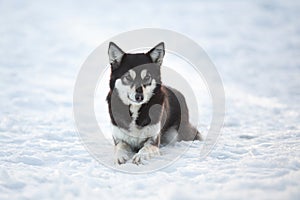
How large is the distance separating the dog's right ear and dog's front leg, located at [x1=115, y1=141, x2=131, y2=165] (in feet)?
2.72

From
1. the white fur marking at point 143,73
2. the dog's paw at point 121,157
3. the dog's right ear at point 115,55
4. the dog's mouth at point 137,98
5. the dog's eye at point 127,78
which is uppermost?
the dog's right ear at point 115,55

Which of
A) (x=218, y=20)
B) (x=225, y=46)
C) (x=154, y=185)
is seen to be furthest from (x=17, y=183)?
(x=218, y=20)

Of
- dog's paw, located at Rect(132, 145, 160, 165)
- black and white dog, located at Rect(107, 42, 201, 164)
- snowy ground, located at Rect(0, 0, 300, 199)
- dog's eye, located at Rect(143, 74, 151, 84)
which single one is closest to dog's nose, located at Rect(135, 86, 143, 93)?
black and white dog, located at Rect(107, 42, 201, 164)

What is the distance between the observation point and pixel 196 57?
1242 cm

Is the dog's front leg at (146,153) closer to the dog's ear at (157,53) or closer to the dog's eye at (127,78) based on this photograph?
the dog's eye at (127,78)

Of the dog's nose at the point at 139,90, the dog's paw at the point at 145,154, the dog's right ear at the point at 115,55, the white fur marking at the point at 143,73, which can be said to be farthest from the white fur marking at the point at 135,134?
the dog's right ear at the point at 115,55

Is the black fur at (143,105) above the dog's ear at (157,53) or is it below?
below

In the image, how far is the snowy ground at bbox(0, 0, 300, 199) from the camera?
3.25m

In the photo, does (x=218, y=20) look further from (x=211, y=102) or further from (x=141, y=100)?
(x=141, y=100)

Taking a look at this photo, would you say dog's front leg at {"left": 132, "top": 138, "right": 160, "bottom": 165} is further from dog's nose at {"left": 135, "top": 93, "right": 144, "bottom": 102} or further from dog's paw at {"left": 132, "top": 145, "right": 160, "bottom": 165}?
dog's nose at {"left": 135, "top": 93, "right": 144, "bottom": 102}

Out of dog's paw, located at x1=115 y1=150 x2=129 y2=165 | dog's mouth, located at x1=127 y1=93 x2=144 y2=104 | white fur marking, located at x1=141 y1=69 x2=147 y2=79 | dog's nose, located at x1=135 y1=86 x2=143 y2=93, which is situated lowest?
dog's paw, located at x1=115 y1=150 x2=129 y2=165

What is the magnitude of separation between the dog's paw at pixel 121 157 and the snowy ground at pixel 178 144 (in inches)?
6.6

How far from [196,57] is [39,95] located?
5.81 m

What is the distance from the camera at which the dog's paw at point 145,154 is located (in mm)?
3833
